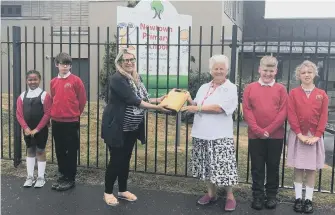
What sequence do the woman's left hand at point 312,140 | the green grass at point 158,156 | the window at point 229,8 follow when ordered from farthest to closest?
the window at point 229,8, the green grass at point 158,156, the woman's left hand at point 312,140

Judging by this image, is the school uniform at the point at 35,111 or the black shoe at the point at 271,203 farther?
the school uniform at the point at 35,111

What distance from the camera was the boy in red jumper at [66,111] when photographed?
448 centimetres

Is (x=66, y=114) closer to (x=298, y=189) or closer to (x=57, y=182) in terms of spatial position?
(x=57, y=182)

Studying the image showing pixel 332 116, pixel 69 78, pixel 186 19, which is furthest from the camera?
pixel 332 116

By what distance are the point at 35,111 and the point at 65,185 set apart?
97 cm

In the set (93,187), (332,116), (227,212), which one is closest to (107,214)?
(93,187)

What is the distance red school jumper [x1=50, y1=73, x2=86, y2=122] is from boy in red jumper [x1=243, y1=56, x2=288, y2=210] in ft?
6.32

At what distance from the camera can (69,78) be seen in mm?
4512

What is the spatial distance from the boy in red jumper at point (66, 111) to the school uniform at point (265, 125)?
6.33ft

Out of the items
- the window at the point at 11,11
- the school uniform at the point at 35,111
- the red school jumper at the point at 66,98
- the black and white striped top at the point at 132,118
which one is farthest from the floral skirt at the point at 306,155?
the window at the point at 11,11

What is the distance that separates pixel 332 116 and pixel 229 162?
14.3 meters

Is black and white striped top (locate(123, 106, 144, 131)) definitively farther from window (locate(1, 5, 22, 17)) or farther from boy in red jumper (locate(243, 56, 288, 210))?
window (locate(1, 5, 22, 17))

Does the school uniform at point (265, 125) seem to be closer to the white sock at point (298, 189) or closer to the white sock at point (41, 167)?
the white sock at point (298, 189)

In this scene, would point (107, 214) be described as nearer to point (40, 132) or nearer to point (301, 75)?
point (40, 132)
